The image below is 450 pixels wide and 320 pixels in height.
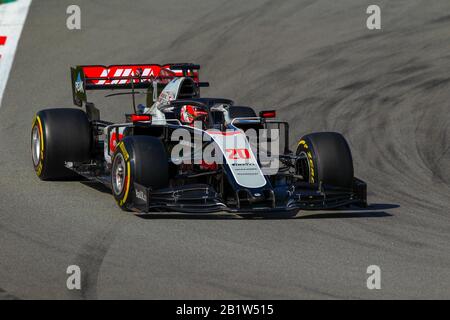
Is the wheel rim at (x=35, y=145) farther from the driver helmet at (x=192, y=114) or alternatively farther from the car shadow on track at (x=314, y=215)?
the car shadow on track at (x=314, y=215)

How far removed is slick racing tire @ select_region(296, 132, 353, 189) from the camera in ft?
36.4

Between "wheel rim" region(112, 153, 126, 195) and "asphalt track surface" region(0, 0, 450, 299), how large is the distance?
9.5 inches

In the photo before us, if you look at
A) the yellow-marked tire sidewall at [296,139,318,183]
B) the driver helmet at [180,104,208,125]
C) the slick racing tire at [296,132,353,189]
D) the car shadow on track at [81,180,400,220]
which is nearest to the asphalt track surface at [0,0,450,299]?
the car shadow on track at [81,180,400,220]

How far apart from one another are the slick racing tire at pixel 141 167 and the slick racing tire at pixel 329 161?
1.75m

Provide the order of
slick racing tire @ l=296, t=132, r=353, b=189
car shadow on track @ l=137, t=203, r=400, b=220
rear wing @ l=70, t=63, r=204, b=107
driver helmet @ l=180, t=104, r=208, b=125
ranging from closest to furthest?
1. car shadow on track @ l=137, t=203, r=400, b=220
2. slick racing tire @ l=296, t=132, r=353, b=189
3. driver helmet @ l=180, t=104, r=208, b=125
4. rear wing @ l=70, t=63, r=204, b=107

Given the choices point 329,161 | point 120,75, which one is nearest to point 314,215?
point 329,161

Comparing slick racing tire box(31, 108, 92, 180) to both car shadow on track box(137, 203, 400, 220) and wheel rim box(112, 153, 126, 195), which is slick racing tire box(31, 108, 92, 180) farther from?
car shadow on track box(137, 203, 400, 220)

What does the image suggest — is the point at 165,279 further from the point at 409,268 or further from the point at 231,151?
the point at 231,151

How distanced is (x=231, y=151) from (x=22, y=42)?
1132 cm

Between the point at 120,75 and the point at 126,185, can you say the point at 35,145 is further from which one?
the point at 126,185

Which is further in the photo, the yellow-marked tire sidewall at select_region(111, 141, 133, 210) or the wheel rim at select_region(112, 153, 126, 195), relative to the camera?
the wheel rim at select_region(112, 153, 126, 195)

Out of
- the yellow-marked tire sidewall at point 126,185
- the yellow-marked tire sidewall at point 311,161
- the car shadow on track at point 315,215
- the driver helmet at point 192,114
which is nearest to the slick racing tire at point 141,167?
the yellow-marked tire sidewall at point 126,185

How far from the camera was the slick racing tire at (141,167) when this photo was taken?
1044cm
